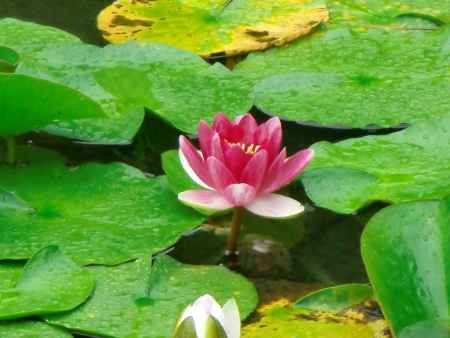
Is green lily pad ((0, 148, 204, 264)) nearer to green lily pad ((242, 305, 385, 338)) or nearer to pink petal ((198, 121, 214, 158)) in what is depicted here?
pink petal ((198, 121, 214, 158))

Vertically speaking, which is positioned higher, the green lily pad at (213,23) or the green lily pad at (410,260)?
the green lily pad at (410,260)

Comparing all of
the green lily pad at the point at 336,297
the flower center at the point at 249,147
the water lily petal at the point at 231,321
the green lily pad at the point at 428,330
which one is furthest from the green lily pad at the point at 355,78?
the water lily petal at the point at 231,321

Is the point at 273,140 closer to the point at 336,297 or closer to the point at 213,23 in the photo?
the point at 336,297

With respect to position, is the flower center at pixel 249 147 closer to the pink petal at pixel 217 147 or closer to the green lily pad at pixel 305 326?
the pink petal at pixel 217 147

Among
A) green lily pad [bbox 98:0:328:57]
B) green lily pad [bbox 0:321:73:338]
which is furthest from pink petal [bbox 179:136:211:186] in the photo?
green lily pad [bbox 98:0:328:57]

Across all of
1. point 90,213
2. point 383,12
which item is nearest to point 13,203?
point 90,213

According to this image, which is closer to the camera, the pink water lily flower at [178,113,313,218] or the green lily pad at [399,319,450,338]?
the green lily pad at [399,319,450,338]

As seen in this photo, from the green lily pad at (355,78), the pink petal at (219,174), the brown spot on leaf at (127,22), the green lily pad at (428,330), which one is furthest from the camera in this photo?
the brown spot on leaf at (127,22)

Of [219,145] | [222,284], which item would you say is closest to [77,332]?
[222,284]

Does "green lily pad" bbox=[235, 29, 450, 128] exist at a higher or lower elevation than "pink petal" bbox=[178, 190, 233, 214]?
lower
